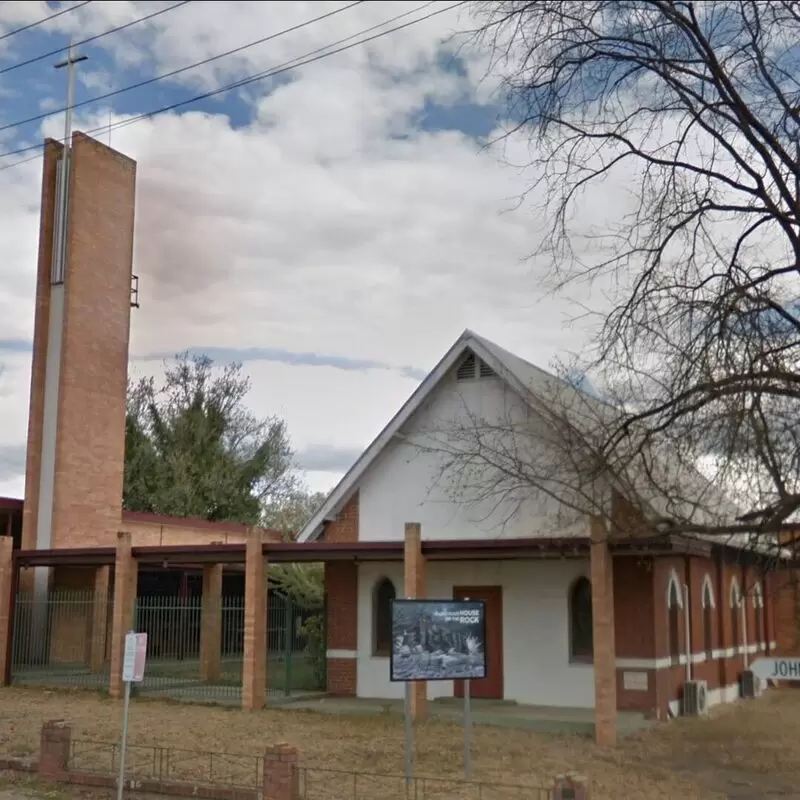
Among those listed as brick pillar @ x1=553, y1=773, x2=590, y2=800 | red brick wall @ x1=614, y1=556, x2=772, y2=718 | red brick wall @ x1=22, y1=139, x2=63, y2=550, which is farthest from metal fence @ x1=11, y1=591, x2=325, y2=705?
brick pillar @ x1=553, y1=773, x2=590, y2=800

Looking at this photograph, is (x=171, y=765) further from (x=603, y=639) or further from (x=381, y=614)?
(x=381, y=614)

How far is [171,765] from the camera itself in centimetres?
1408

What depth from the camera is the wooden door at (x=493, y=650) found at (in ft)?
71.2

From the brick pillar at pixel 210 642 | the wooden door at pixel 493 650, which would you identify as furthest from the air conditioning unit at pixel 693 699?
the brick pillar at pixel 210 642

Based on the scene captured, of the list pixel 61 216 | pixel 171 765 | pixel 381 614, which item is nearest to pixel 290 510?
pixel 61 216

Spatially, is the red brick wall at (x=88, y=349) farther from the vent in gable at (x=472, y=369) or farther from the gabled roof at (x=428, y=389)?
the vent in gable at (x=472, y=369)

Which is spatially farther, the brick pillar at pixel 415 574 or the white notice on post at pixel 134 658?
the brick pillar at pixel 415 574

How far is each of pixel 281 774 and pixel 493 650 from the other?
37.0 feet

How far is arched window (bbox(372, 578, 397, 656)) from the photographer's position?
23500mm

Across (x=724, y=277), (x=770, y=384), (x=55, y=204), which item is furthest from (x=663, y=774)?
(x=55, y=204)

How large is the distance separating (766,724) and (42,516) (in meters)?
21.0

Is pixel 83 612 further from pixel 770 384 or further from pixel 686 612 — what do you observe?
pixel 770 384

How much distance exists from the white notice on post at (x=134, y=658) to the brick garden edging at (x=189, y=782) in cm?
142

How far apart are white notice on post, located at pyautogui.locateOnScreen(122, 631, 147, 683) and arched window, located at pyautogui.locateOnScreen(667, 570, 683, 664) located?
41.6 feet
